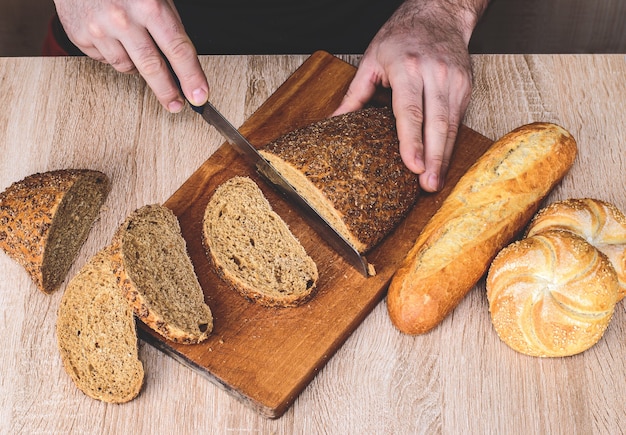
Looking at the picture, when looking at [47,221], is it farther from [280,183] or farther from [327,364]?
[327,364]

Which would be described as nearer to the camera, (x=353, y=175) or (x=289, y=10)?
(x=353, y=175)

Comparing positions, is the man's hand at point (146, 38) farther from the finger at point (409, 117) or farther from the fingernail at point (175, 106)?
the finger at point (409, 117)

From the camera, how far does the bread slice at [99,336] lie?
235cm

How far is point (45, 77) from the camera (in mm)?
3127

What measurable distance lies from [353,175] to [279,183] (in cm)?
27

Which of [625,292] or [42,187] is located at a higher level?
[42,187]

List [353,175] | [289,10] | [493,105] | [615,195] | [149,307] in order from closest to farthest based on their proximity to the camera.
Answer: [149,307], [353,175], [615,195], [493,105], [289,10]

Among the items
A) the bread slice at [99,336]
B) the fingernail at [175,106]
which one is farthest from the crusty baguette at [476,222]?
the fingernail at [175,106]

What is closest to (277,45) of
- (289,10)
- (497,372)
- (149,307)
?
(289,10)

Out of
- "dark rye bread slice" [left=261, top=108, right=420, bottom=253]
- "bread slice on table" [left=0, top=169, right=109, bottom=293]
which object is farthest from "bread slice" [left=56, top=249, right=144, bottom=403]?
"dark rye bread slice" [left=261, top=108, right=420, bottom=253]

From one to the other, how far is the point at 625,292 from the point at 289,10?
1715 millimetres

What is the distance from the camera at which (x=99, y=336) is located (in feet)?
7.87

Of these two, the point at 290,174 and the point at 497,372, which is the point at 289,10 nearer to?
the point at 290,174

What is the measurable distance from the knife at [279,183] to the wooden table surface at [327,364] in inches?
6.2
